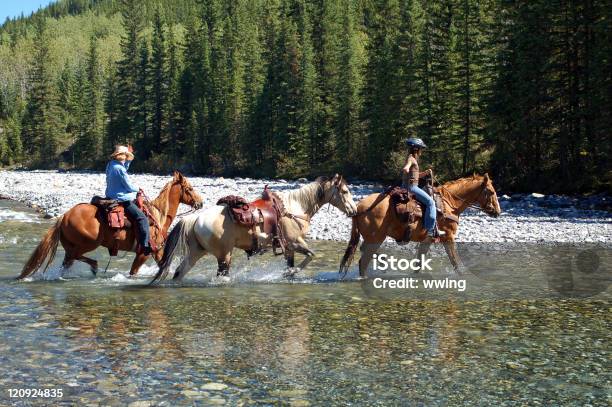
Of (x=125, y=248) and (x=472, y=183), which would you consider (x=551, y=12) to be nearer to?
(x=472, y=183)

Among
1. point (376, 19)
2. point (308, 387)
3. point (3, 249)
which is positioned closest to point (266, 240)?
point (308, 387)

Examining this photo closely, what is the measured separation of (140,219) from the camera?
1248 cm

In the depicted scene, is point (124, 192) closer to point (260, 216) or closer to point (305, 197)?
point (260, 216)

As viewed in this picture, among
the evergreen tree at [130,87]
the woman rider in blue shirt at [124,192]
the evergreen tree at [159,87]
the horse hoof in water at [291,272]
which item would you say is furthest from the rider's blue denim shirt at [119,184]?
the evergreen tree at [130,87]

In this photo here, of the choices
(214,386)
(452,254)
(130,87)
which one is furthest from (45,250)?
(130,87)

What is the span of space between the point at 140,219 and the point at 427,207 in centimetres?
592

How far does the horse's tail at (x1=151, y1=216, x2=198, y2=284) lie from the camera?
12430 mm

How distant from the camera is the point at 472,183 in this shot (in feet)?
47.2

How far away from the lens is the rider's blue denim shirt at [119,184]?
41.0ft

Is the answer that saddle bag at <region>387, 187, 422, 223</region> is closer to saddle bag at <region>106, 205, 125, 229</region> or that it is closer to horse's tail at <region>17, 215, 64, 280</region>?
saddle bag at <region>106, 205, 125, 229</region>

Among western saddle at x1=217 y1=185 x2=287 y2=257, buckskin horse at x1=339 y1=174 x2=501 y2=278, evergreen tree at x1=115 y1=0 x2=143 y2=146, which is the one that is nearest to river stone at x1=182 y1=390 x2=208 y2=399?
western saddle at x1=217 y1=185 x2=287 y2=257

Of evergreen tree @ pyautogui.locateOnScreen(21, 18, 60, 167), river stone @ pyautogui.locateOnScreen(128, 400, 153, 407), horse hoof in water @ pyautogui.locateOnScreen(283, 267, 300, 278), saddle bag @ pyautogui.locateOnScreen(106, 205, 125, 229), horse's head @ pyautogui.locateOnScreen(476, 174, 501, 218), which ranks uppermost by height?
evergreen tree @ pyautogui.locateOnScreen(21, 18, 60, 167)

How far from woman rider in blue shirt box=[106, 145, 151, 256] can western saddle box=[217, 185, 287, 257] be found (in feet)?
5.18

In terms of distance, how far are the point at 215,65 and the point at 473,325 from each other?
78284 millimetres
